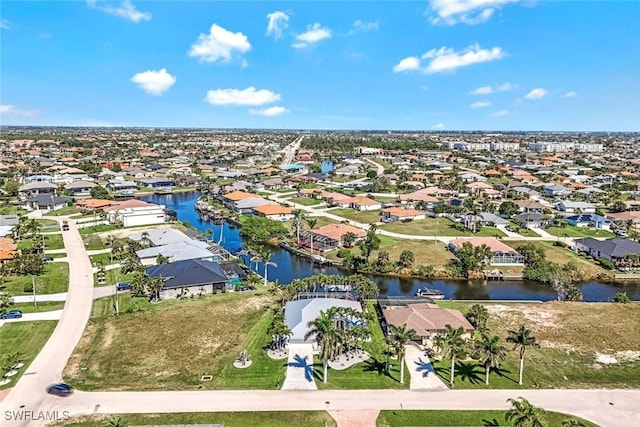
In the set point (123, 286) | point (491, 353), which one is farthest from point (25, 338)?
point (491, 353)

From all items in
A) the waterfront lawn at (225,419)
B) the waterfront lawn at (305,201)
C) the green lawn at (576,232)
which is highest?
the waterfront lawn at (305,201)

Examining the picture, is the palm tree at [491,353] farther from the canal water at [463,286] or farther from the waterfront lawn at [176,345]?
the canal water at [463,286]

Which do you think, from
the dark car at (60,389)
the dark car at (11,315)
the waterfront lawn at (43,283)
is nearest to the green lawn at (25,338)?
the dark car at (11,315)

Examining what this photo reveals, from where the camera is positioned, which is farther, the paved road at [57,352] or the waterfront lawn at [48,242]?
the waterfront lawn at [48,242]

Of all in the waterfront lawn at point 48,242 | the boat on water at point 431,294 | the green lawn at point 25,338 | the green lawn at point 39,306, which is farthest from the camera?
the waterfront lawn at point 48,242

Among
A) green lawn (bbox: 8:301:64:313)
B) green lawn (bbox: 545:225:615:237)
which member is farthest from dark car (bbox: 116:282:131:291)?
green lawn (bbox: 545:225:615:237)

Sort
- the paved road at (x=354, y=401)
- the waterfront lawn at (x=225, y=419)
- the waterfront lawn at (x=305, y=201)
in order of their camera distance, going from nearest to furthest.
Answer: the waterfront lawn at (x=225, y=419) → the paved road at (x=354, y=401) → the waterfront lawn at (x=305, y=201)

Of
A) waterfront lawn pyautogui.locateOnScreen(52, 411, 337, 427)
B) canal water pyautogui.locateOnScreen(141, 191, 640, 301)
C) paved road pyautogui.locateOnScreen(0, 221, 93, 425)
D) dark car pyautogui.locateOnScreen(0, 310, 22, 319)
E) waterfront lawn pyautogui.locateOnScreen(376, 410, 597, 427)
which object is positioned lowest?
canal water pyautogui.locateOnScreen(141, 191, 640, 301)

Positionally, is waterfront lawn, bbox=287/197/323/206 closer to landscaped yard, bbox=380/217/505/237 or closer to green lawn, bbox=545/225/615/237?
landscaped yard, bbox=380/217/505/237
